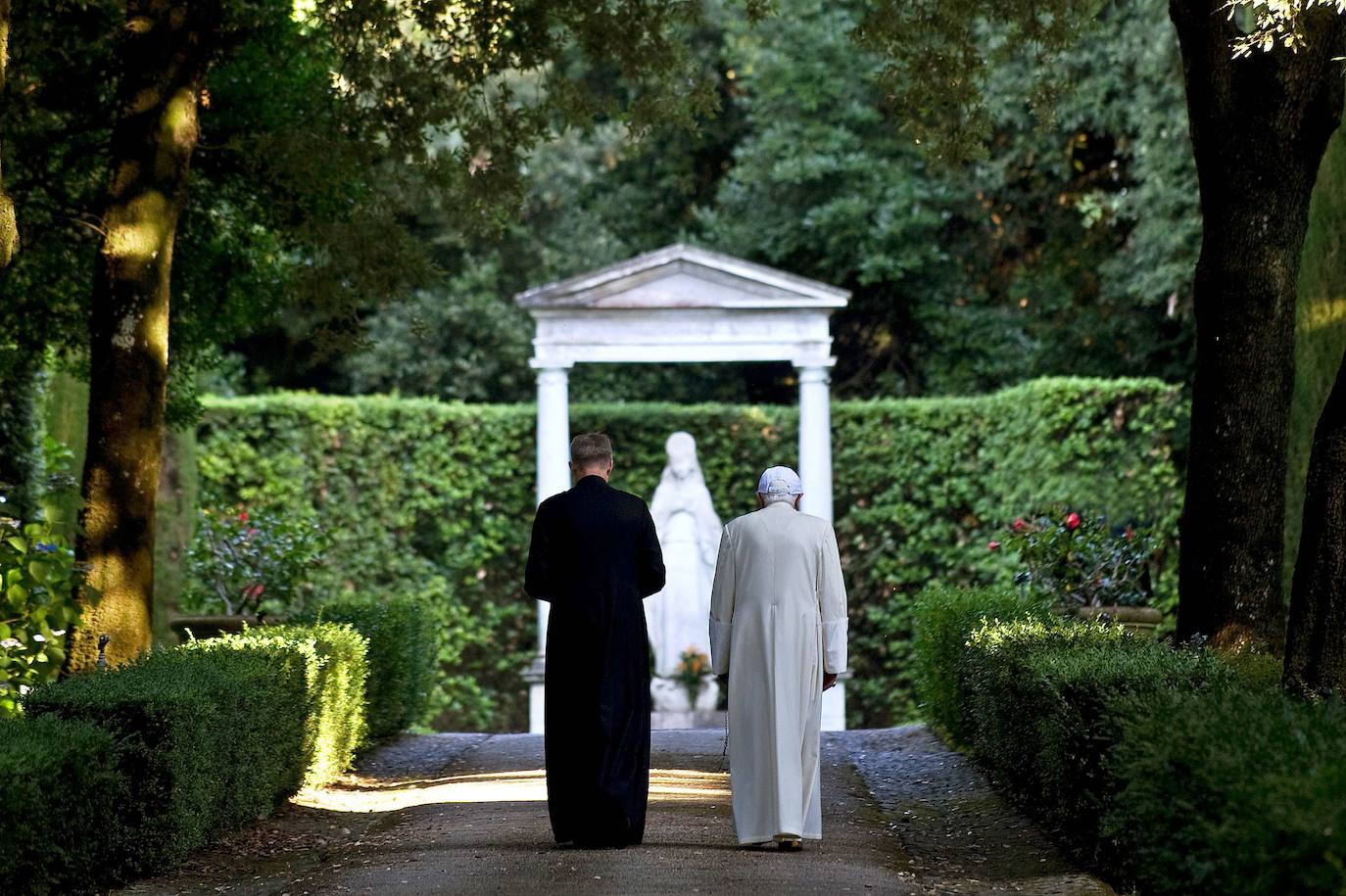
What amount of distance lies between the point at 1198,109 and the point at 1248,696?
4.15 metres

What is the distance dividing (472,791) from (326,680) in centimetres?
101

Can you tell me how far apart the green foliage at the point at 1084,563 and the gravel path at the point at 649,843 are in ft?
6.30

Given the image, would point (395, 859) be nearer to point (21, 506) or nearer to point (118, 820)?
point (118, 820)

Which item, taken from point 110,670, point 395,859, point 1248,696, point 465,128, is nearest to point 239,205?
point 465,128

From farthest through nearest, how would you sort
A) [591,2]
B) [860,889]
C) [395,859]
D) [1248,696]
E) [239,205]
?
[591,2] → [239,205] → [395,859] → [860,889] → [1248,696]

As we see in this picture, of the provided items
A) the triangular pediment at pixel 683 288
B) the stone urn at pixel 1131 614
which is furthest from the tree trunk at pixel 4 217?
the triangular pediment at pixel 683 288

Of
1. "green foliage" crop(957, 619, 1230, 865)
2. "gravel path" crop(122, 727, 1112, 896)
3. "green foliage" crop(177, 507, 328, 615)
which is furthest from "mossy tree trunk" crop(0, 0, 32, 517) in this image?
"green foliage" crop(957, 619, 1230, 865)

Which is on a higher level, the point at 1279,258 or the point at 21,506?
the point at 1279,258

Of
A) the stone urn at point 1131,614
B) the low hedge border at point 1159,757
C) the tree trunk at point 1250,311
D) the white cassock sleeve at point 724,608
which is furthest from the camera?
the stone urn at point 1131,614

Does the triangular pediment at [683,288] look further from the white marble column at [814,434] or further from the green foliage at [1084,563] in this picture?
the green foliage at [1084,563]

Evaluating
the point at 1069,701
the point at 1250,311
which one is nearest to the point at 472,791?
the point at 1069,701

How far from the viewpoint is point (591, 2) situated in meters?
12.5

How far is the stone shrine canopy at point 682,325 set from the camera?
17312 mm

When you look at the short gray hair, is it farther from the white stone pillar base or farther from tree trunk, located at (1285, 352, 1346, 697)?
the white stone pillar base
